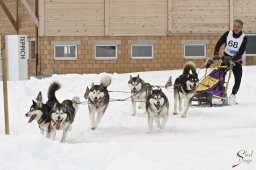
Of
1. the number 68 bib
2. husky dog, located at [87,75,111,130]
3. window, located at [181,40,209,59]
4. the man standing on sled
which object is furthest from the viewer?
window, located at [181,40,209,59]

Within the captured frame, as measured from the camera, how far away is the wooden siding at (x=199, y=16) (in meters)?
22.2

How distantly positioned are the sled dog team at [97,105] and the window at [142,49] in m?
10.3

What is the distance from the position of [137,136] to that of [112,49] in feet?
44.5

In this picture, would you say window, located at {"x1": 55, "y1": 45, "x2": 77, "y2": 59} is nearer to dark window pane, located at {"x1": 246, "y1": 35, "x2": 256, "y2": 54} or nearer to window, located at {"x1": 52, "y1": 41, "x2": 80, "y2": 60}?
window, located at {"x1": 52, "y1": 41, "x2": 80, "y2": 60}

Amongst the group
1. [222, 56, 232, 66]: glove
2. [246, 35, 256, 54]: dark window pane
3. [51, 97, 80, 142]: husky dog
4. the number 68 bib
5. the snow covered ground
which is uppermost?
[246, 35, 256, 54]: dark window pane

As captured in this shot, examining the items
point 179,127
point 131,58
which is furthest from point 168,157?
point 131,58

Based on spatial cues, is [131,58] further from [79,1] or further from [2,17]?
[2,17]

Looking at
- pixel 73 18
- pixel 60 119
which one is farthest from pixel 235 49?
pixel 73 18

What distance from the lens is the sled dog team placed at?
8414mm

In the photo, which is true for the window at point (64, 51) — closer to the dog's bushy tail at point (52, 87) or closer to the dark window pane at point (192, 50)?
the dark window pane at point (192, 50)

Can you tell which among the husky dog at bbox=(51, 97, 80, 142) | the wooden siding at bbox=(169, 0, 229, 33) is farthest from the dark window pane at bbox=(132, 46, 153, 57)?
the husky dog at bbox=(51, 97, 80, 142)

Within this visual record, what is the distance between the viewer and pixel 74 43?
22.0 meters

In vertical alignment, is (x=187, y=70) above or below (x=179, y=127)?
above

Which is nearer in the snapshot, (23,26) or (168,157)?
(168,157)
